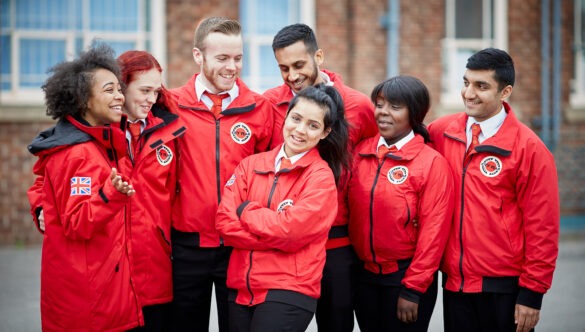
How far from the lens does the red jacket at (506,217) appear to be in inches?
142

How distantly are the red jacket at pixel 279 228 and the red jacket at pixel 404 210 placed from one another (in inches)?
15.3

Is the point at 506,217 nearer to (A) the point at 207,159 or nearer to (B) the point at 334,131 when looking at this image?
(B) the point at 334,131

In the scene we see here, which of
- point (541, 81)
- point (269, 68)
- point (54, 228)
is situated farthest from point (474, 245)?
point (541, 81)

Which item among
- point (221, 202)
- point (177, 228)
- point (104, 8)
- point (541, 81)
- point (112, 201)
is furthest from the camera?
point (541, 81)

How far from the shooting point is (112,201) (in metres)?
3.22

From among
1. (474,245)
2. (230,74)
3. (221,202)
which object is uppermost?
(230,74)

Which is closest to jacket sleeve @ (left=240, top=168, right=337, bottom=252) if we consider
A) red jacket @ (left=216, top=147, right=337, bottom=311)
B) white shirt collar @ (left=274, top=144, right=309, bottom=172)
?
red jacket @ (left=216, top=147, right=337, bottom=311)

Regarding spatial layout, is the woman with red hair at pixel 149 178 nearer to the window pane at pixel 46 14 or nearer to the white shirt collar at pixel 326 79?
the white shirt collar at pixel 326 79

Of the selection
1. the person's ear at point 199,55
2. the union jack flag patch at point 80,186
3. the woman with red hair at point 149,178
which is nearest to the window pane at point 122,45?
the person's ear at point 199,55

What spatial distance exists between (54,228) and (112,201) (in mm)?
420

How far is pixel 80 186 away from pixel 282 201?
3.54 ft

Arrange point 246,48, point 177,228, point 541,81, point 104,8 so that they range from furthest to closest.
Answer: point 541,81
point 246,48
point 104,8
point 177,228

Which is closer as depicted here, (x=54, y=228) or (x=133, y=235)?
(x=54, y=228)

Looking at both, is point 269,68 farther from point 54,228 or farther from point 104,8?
point 54,228
